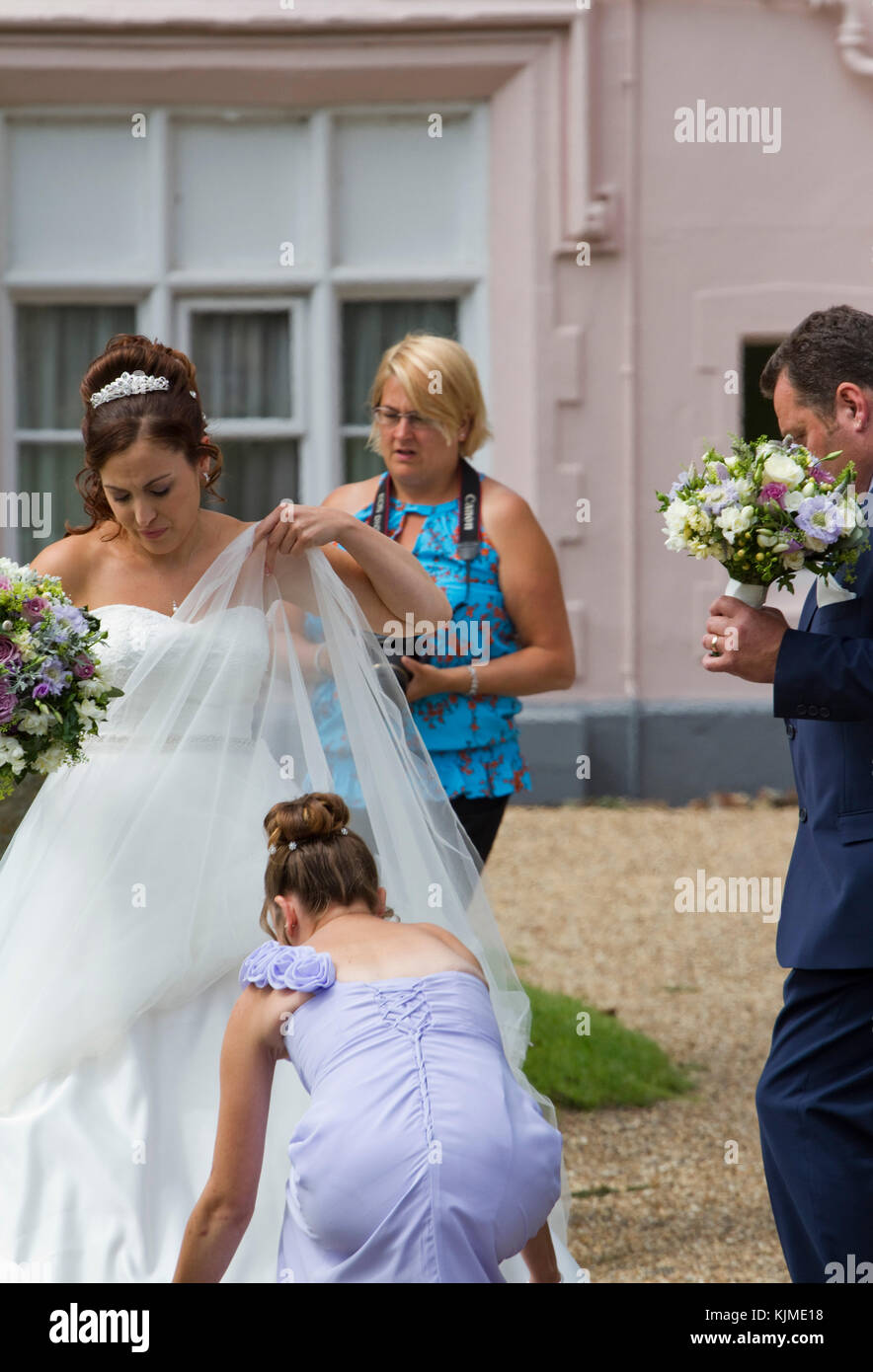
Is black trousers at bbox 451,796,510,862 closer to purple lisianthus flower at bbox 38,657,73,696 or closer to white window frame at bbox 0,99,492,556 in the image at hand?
purple lisianthus flower at bbox 38,657,73,696

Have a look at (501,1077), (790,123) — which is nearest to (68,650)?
(501,1077)

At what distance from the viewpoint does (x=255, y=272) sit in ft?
33.4

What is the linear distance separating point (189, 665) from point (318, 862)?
3.15 ft

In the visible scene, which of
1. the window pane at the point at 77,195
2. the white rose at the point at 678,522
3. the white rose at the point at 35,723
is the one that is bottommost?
the white rose at the point at 35,723

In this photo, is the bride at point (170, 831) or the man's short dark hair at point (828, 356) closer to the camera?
the man's short dark hair at point (828, 356)

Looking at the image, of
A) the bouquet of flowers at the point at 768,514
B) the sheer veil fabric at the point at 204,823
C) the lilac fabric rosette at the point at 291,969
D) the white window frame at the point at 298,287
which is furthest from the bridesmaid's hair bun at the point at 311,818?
the white window frame at the point at 298,287

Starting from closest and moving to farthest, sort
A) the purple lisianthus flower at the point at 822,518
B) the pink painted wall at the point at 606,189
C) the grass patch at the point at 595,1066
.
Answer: the purple lisianthus flower at the point at 822,518 → the grass patch at the point at 595,1066 → the pink painted wall at the point at 606,189

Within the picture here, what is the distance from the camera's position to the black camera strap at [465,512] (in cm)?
420

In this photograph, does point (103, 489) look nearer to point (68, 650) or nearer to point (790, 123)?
point (68, 650)

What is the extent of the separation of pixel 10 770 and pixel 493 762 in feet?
4.83

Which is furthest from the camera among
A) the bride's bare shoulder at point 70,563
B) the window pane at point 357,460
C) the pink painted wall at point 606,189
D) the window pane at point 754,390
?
the window pane at point 357,460

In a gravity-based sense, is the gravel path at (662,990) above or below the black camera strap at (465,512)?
below

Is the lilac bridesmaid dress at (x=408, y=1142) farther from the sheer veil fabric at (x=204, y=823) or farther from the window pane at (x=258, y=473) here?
the window pane at (x=258, y=473)

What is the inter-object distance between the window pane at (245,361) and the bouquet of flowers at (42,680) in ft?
24.4
